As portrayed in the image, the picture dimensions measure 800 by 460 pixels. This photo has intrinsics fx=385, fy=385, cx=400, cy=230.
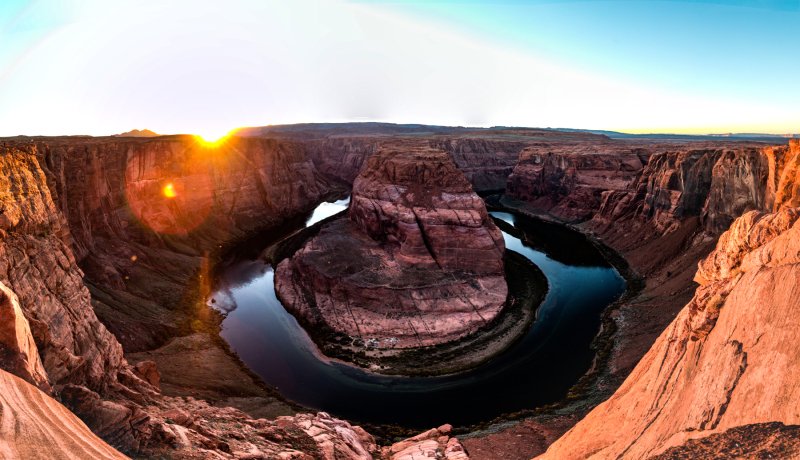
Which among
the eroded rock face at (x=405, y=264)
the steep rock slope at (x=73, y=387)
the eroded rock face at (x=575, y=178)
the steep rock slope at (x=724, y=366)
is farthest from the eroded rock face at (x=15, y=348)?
the eroded rock face at (x=575, y=178)

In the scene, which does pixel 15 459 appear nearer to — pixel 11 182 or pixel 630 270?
pixel 11 182

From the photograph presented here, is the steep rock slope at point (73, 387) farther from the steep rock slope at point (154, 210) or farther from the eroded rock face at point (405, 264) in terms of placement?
the steep rock slope at point (154, 210)

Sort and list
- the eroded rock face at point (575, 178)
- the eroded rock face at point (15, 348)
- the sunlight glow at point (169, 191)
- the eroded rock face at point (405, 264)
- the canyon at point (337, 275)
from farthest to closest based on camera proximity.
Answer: the eroded rock face at point (575, 178)
the sunlight glow at point (169, 191)
the eroded rock face at point (405, 264)
the canyon at point (337, 275)
the eroded rock face at point (15, 348)

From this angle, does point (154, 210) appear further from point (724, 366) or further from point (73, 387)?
point (724, 366)

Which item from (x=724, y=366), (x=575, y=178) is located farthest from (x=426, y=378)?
(x=575, y=178)

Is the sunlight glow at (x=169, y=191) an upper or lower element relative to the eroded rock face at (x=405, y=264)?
upper

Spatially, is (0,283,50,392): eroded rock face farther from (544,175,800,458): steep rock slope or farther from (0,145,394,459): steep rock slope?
(544,175,800,458): steep rock slope
